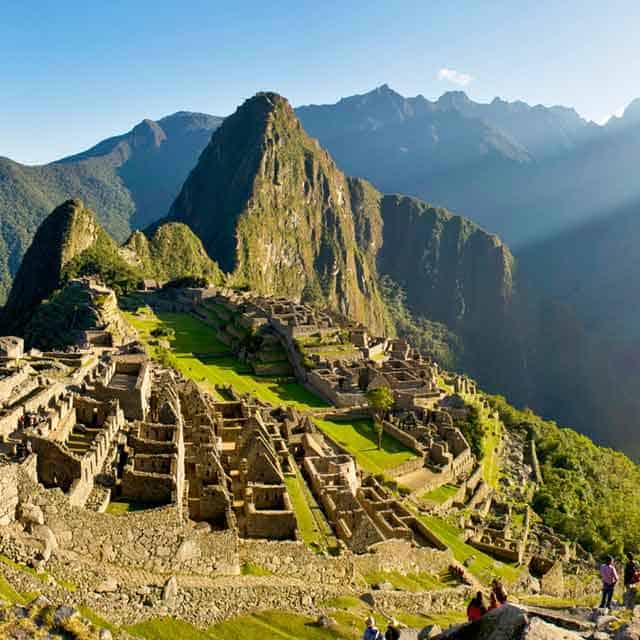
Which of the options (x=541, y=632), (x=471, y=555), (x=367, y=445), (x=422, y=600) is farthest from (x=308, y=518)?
(x=367, y=445)

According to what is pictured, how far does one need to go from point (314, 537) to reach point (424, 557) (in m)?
6.00

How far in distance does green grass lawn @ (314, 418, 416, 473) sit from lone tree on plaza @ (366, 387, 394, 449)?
2.27 feet

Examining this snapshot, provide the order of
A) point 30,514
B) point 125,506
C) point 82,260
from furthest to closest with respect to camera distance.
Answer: point 82,260
point 125,506
point 30,514

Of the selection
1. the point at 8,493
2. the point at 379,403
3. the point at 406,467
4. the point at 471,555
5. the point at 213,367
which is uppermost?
the point at 8,493

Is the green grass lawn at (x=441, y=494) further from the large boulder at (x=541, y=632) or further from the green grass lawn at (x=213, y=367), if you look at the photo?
the large boulder at (x=541, y=632)

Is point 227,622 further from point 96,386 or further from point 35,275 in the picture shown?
point 35,275

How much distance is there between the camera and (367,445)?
153ft

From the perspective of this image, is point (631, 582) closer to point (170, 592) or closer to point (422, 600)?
point (422, 600)

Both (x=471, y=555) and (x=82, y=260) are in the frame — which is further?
(x=82, y=260)

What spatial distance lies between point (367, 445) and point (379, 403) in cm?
562

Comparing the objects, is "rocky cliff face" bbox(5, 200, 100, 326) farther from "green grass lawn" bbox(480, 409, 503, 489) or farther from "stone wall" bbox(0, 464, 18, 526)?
"stone wall" bbox(0, 464, 18, 526)

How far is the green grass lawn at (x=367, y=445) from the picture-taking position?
4288 cm

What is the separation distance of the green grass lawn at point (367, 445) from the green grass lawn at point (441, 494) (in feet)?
9.23

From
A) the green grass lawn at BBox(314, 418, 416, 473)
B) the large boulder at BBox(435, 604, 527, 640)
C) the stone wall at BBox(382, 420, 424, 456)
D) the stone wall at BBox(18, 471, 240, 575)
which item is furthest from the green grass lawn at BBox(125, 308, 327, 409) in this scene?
the large boulder at BBox(435, 604, 527, 640)
